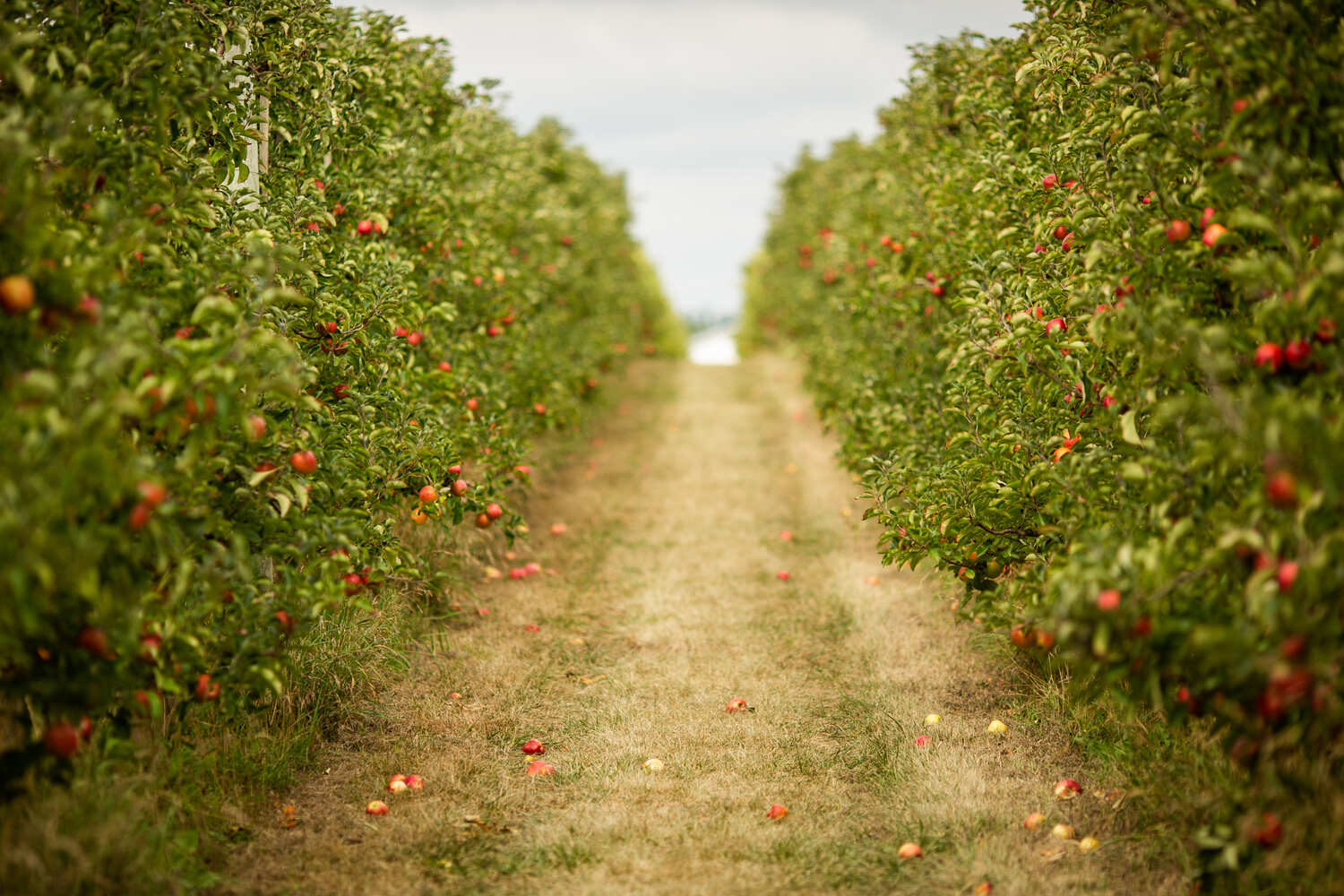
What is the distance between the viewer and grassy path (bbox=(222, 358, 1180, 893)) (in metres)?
3.95

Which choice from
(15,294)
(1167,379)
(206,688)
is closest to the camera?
(15,294)

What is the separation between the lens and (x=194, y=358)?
326 cm

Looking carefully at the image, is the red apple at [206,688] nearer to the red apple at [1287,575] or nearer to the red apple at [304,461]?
the red apple at [304,461]

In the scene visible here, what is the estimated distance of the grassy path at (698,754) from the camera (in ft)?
13.0

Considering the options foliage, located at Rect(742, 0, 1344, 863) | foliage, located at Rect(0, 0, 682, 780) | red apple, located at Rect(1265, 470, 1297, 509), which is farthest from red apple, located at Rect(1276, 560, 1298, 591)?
foliage, located at Rect(0, 0, 682, 780)

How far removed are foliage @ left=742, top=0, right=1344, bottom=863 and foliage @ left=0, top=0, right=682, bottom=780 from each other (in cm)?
316

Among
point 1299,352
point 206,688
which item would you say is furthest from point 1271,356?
point 206,688

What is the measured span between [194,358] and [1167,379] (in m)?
3.92

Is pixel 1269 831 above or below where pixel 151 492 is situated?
below

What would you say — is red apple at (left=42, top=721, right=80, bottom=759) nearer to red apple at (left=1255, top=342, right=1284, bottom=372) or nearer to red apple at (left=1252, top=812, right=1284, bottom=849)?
red apple at (left=1252, top=812, right=1284, bottom=849)

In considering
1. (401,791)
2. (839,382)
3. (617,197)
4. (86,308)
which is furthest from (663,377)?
(86,308)

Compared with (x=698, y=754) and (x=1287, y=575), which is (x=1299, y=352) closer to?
(x=1287, y=575)

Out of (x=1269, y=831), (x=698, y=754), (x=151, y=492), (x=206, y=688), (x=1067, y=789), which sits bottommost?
(x=698, y=754)

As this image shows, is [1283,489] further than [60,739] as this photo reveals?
No
